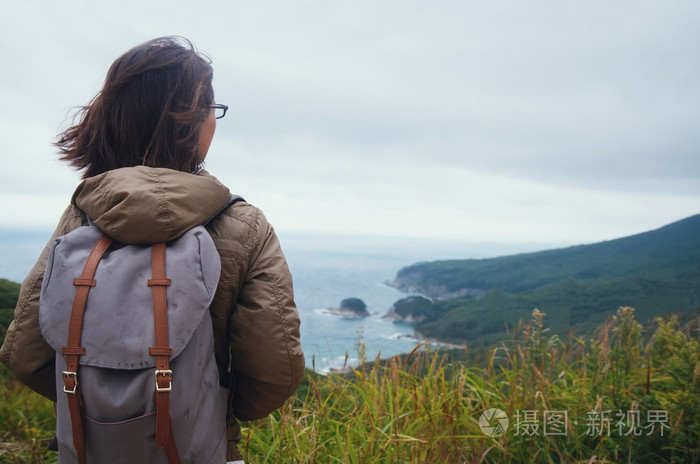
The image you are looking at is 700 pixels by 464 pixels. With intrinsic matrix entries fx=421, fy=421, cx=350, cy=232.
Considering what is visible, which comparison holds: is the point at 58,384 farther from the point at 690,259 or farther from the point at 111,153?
the point at 690,259

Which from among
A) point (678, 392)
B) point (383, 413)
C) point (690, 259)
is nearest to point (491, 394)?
point (383, 413)

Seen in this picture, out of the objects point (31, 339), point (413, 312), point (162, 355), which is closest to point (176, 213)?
point (162, 355)

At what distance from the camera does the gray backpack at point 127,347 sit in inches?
38.1

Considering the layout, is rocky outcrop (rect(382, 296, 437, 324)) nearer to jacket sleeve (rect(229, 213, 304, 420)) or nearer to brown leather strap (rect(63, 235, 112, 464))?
jacket sleeve (rect(229, 213, 304, 420))

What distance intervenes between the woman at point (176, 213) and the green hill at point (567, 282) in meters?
23.7

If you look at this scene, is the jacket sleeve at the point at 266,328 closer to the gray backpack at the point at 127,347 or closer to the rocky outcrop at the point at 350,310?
the gray backpack at the point at 127,347

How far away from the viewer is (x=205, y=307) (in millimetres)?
1038

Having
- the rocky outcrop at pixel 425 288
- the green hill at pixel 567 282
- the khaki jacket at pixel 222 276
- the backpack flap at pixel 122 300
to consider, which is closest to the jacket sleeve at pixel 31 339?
the khaki jacket at pixel 222 276

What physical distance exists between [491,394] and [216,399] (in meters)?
1.89

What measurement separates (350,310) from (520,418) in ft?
155

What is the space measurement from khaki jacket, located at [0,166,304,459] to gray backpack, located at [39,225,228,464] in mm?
86

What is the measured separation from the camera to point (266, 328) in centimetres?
116

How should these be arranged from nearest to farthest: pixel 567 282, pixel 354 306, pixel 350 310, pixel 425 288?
1. pixel 567 282
2. pixel 350 310
3. pixel 354 306
4. pixel 425 288

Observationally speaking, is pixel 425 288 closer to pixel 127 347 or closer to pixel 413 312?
pixel 413 312
